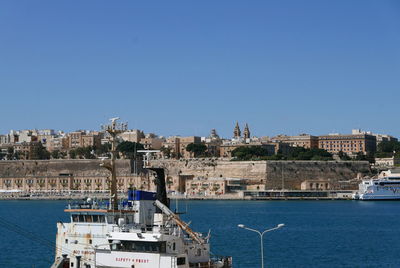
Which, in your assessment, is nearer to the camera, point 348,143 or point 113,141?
point 113,141

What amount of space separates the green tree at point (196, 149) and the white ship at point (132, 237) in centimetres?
10653

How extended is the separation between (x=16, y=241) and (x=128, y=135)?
112 metres

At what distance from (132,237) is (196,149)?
361ft


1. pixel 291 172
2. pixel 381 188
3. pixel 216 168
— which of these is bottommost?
pixel 381 188

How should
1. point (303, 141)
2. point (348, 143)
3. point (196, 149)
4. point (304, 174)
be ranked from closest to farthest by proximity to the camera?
1. point (304, 174)
2. point (196, 149)
3. point (348, 143)
4. point (303, 141)

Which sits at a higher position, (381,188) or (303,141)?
(303,141)

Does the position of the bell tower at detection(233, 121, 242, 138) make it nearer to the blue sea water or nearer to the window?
the blue sea water

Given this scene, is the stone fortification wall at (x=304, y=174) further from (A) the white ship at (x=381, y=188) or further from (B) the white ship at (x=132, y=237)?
(B) the white ship at (x=132, y=237)

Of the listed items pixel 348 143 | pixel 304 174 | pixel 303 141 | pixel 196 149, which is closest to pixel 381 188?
pixel 304 174

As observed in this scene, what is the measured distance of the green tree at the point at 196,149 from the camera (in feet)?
421

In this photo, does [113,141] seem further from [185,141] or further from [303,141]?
[303,141]

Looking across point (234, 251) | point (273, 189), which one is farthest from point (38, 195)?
point (234, 251)

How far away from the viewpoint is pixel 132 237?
1838 cm

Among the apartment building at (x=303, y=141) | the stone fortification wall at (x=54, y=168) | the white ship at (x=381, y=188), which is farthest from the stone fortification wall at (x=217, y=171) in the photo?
the apartment building at (x=303, y=141)
